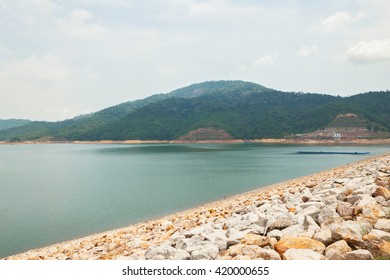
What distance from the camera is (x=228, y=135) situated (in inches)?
6772

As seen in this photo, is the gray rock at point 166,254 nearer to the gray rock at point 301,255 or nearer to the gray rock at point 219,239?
the gray rock at point 219,239

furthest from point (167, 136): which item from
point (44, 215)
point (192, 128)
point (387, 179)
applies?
point (387, 179)

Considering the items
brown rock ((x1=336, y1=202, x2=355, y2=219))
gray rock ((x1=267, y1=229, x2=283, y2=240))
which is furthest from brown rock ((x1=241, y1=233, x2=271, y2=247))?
brown rock ((x1=336, y1=202, x2=355, y2=219))

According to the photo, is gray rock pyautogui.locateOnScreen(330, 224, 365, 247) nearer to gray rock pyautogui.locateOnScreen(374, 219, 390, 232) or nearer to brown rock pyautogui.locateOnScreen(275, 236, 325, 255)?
brown rock pyautogui.locateOnScreen(275, 236, 325, 255)

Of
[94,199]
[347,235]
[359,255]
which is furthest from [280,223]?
[94,199]

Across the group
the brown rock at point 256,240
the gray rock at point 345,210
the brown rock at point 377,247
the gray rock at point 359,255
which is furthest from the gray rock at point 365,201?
the gray rock at point 359,255

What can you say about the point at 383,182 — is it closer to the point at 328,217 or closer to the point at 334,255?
the point at 328,217

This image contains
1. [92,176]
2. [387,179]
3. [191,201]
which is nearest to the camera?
[387,179]

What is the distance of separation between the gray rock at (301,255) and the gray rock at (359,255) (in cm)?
38

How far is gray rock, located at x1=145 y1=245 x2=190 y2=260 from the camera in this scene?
615 centimetres

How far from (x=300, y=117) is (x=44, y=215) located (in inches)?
6587

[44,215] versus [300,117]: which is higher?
[300,117]

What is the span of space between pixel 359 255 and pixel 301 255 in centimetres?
79
